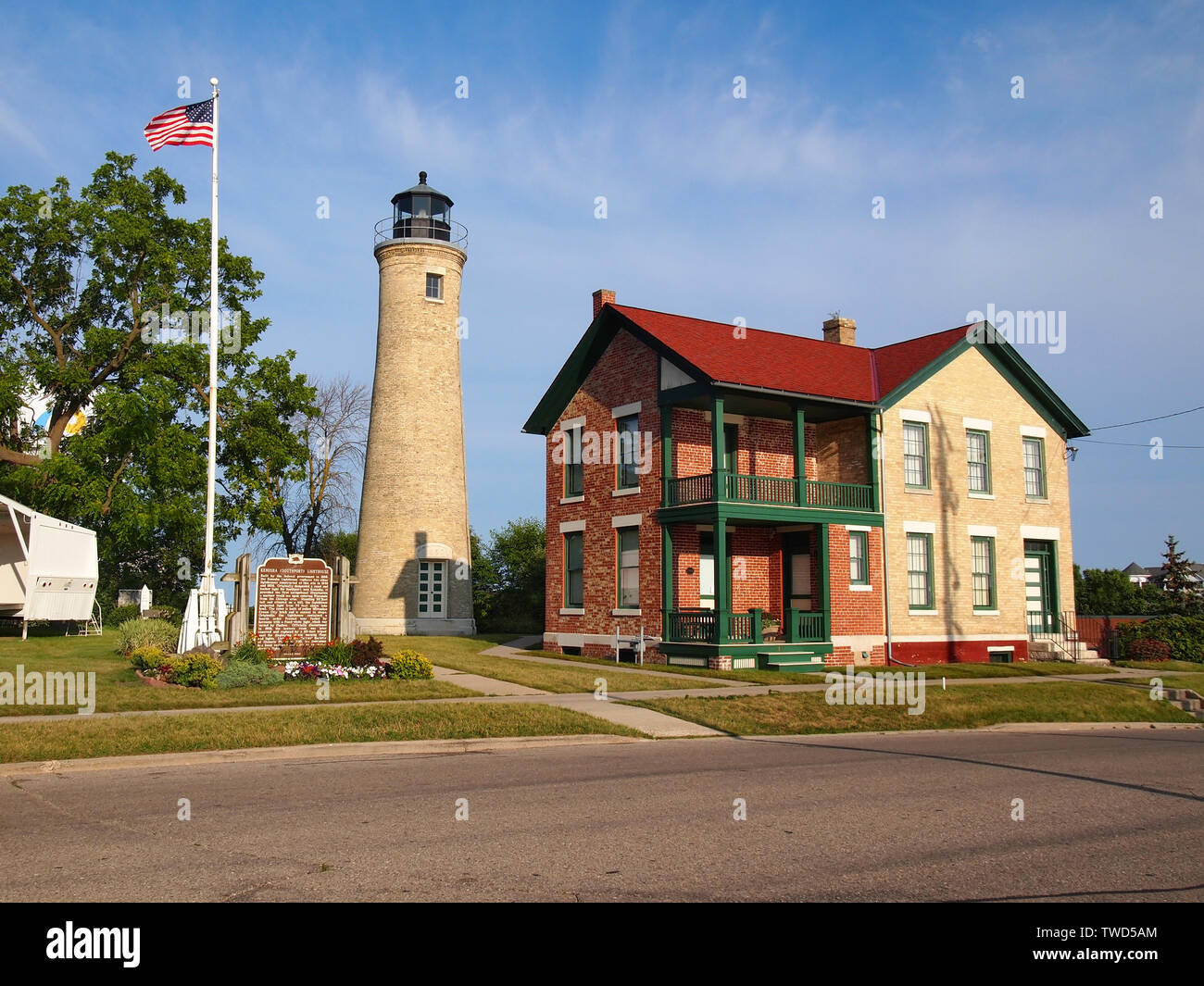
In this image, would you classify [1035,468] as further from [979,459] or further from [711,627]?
[711,627]

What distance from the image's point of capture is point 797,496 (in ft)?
87.5

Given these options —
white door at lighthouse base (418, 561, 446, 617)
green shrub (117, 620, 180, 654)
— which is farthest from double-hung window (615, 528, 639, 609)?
white door at lighthouse base (418, 561, 446, 617)

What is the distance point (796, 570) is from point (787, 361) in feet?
19.3

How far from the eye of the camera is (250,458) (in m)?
34.8

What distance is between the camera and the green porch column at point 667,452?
26878 millimetres

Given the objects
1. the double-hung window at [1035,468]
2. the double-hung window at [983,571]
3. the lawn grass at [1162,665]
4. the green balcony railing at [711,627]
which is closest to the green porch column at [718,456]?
the green balcony railing at [711,627]

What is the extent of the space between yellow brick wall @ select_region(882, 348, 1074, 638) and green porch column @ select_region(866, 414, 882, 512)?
21 cm

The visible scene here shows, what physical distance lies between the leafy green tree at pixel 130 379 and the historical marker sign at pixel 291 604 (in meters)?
12.8

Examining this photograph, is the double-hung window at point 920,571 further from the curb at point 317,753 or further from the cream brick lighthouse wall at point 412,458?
the cream brick lighthouse wall at point 412,458

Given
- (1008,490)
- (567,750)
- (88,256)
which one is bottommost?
(567,750)

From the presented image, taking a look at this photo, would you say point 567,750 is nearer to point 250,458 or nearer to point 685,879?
point 685,879
